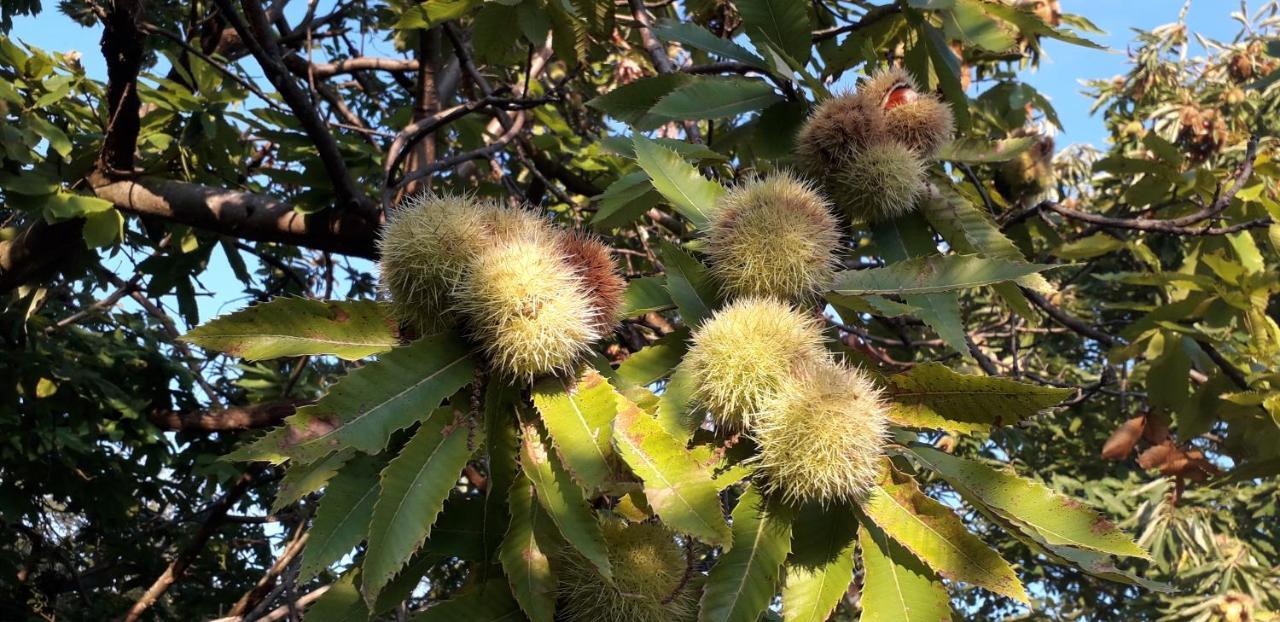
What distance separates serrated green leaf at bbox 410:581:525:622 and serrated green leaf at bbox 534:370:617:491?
331 millimetres

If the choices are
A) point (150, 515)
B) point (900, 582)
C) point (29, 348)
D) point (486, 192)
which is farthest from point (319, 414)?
point (150, 515)

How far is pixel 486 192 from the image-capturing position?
3721mm

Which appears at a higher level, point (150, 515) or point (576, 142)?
point (576, 142)

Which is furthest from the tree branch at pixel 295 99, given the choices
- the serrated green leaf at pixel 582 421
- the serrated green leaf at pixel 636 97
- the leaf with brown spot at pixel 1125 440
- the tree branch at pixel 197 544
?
the leaf with brown spot at pixel 1125 440

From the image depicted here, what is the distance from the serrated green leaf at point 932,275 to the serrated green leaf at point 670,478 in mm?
515

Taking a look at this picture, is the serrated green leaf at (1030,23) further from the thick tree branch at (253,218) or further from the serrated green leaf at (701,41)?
the thick tree branch at (253,218)

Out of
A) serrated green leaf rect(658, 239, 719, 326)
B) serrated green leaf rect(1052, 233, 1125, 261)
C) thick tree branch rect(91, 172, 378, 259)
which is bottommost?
serrated green leaf rect(1052, 233, 1125, 261)

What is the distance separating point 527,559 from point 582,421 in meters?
0.25

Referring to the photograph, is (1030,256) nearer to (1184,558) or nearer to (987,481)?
(987,481)

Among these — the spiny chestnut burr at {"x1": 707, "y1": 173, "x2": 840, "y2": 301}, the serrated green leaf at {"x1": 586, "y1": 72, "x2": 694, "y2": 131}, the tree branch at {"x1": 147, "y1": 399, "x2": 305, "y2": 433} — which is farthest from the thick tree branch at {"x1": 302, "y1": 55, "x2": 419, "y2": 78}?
the spiny chestnut burr at {"x1": 707, "y1": 173, "x2": 840, "y2": 301}

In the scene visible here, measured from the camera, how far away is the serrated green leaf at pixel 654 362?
5.54ft

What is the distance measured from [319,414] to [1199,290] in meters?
3.50

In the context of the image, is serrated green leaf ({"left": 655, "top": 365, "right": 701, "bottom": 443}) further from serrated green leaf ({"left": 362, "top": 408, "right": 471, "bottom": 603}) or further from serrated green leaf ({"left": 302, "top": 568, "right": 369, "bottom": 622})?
serrated green leaf ({"left": 302, "top": 568, "right": 369, "bottom": 622})

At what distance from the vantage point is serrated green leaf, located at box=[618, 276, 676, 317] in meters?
1.77
